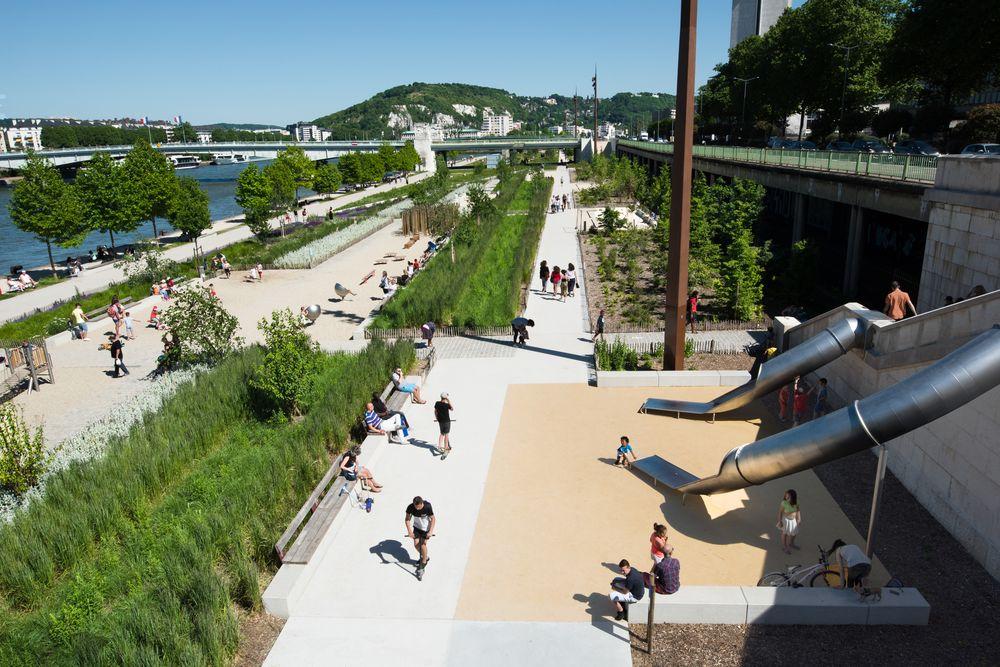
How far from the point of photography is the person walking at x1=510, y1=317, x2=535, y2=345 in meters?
18.9

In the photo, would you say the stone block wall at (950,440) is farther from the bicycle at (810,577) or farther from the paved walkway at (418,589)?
the paved walkway at (418,589)

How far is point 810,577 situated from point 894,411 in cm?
239

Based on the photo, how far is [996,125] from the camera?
113 ft

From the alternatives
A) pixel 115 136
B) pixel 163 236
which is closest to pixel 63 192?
pixel 163 236

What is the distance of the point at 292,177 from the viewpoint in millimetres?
55656

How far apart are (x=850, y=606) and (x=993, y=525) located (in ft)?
9.00

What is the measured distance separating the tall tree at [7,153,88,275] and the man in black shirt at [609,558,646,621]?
36039 millimetres

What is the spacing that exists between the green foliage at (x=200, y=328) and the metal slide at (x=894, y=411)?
1464 cm

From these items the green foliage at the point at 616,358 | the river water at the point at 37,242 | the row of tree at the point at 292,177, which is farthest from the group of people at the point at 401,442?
the row of tree at the point at 292,177

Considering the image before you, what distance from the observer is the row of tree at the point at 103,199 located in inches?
1303

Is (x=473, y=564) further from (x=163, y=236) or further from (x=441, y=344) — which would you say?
(x=163, y=236)

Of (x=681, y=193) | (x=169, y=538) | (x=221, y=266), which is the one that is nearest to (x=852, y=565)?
(x=169, y=538)

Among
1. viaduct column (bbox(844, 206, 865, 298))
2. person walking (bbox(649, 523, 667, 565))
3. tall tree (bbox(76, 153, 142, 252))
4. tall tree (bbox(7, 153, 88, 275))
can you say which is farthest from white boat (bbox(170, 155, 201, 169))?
person walking (bbox(649, 523, 667, 565))

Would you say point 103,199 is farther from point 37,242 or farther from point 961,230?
point 961,230
